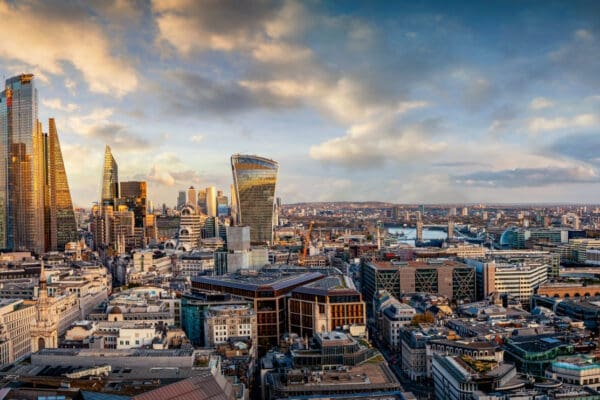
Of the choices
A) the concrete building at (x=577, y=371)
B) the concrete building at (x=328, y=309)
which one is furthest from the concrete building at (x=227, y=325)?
the concrete building at (x=577, y=371)

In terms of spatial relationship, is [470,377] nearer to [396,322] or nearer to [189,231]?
[396,322]

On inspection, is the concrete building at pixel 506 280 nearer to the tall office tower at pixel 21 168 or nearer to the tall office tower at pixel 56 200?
the tall office tower at pixel 21 168

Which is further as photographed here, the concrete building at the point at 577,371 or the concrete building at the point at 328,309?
the concrete building at the point at 328,309

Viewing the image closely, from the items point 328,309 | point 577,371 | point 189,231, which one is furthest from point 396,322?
point 189,231

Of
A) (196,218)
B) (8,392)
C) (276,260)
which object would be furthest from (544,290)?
(196,218)

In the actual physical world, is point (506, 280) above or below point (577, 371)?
above

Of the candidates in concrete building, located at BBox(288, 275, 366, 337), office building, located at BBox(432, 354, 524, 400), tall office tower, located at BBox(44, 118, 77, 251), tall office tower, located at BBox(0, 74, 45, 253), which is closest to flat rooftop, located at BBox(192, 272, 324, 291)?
concrete building, located at BBox(288, 275, 366, 337)
